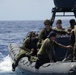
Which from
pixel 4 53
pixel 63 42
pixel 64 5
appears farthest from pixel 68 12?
pixel 4 53

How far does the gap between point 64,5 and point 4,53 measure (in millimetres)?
7769

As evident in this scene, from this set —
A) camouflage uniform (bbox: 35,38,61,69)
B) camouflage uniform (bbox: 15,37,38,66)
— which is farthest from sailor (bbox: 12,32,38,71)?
camouflage uniform (bbox: 35,38,61,69)

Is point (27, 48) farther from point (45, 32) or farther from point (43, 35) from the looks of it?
point (45, 32)

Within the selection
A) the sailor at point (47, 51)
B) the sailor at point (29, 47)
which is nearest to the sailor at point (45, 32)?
the sailor at point (29, 47)

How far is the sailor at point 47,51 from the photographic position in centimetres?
1243

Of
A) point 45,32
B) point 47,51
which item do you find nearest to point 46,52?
point 47,51

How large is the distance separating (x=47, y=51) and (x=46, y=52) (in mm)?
109

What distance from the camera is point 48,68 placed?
12508 millimetres

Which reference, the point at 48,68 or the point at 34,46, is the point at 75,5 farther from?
the point at 48,68

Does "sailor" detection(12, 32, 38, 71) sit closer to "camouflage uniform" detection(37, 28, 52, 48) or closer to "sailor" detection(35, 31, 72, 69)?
"camouflage uniform" detection(37, 28, 52, 48)

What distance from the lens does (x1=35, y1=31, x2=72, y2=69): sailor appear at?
1243 cm

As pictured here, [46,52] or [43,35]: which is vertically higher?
[43,35]

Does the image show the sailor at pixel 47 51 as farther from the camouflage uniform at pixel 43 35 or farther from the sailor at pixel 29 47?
the sailor at pixel 29 47

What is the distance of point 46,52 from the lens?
1273 cm
